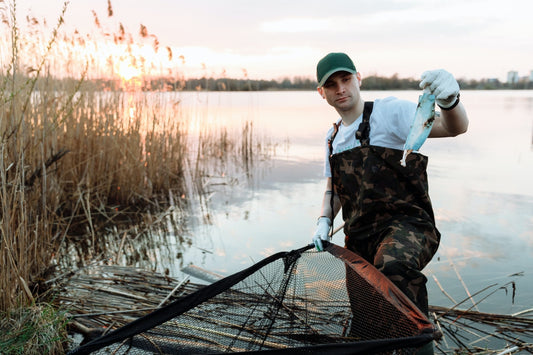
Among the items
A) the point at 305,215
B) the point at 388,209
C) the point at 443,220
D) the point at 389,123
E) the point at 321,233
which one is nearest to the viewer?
the point at 388,209

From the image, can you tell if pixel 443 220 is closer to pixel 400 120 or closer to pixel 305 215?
pixel 305 215

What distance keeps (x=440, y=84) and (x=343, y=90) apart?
675 mm

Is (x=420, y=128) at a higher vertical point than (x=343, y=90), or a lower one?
lower

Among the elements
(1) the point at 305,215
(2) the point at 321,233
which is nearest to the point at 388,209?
(2) the point at 321,233

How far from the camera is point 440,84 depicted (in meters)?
1.64

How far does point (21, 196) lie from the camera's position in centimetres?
273

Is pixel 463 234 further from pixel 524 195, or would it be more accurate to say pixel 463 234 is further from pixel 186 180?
pixel 186 180

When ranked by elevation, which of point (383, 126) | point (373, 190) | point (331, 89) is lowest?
point (373, 190)

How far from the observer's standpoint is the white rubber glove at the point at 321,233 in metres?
2.04

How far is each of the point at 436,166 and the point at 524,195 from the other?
2518 millimetres

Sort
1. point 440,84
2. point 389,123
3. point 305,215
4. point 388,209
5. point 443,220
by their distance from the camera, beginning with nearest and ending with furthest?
point 440,84
point 388,209
point 389,123
point 443,220
point 305,215

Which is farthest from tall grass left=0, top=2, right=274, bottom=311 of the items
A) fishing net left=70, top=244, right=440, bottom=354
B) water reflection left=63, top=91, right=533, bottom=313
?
fishing net left=70, top=244, right=440, bottom=354

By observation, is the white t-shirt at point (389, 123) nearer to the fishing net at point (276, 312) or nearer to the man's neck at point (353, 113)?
the man's neck at point (353, 113)

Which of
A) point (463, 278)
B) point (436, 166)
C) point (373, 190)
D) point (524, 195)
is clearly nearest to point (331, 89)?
point (373, 190)
